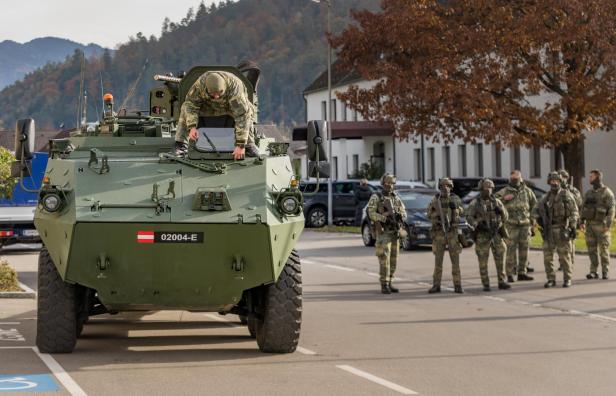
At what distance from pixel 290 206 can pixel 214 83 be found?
5.57ft

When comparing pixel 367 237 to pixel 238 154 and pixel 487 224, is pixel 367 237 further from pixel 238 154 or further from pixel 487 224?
pixel 238 154

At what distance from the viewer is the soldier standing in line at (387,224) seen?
21.0 meters

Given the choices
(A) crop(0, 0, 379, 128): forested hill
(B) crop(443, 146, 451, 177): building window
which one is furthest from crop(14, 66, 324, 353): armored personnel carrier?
(A) crop(0, 0, 379, 128): forested hill

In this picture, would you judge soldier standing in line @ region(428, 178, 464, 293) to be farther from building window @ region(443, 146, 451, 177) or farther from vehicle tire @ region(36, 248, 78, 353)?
building window @ region(443, 146, 451, 177)

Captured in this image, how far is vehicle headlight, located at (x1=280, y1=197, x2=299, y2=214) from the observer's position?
12.5 metres

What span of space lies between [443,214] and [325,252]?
471 inches

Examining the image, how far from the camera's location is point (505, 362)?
12.6 metres

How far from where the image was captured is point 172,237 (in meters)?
12.2

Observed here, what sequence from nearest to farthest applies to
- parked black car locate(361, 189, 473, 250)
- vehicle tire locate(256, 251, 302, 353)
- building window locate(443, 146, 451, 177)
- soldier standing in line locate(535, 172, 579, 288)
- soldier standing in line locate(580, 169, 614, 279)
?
vehicle tire locate(256, 251, 302, 353), soldier standing in line locate(535, 172, 579, 288), soldier standing in line locate(580, 169, 614, 279), parked black car locate(361, 189, 473, 250), building window locate(443, 146, 451, 177)

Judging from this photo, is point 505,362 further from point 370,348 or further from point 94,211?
point 94,211

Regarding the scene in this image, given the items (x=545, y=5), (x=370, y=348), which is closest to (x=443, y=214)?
(x=370, y=348)

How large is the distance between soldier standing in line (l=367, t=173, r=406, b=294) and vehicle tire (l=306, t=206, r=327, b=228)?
27.5 meters

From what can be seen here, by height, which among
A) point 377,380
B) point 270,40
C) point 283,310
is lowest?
point 377,380

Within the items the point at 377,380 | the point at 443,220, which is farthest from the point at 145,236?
the point at 443,220
